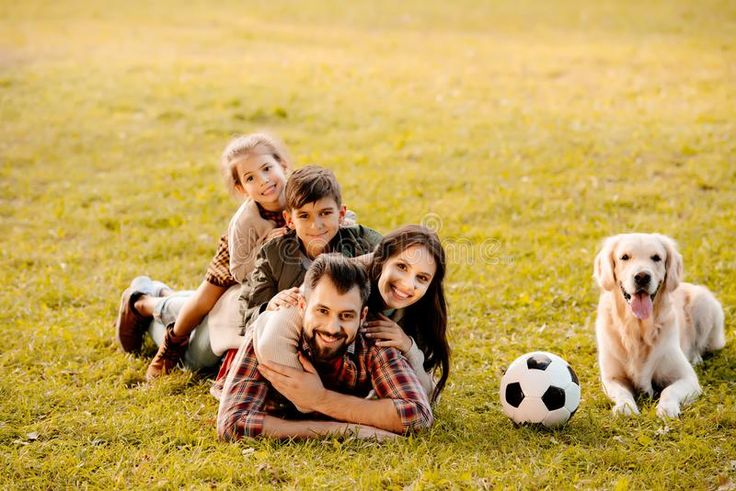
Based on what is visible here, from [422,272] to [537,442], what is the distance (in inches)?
46.7

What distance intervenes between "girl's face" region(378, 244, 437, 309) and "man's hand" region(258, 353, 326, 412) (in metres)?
0.60

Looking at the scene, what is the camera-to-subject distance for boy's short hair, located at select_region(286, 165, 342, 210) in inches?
182

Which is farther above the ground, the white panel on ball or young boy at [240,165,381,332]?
young boy at [240,165,381,332]

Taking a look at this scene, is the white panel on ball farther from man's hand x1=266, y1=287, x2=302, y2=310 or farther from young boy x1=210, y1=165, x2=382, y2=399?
man's hand x1=266, y1=287, x2=302, y2=310

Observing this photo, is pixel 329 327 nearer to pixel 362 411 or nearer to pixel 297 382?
pixel 297 382

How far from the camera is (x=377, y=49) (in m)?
18.2

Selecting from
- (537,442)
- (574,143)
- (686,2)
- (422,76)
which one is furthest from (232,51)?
(537,442)

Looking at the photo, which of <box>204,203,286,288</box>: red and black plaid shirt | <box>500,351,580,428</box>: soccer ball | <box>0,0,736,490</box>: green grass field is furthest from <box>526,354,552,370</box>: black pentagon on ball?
<box>204,203,286,288</box>: red and black plaid shirt

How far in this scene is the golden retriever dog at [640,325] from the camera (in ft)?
16.7

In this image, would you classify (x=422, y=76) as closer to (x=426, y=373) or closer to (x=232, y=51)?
(x=232, y=51)

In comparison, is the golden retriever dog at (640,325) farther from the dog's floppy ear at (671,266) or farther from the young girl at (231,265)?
the young girl at (231,265)

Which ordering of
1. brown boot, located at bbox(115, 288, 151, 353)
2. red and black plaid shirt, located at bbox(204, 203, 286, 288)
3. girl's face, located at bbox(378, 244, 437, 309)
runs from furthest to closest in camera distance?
brown boot, located at bbox(115, 288, 151, 353) → red and black plaid shirt, located at bbox(204, 203, 286, 288) → girl's face, located at bbox(378, 244, 437, 309)

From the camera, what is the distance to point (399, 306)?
14.9ft

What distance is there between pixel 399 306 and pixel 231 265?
1.30 meters
